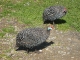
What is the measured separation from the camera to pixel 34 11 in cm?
1573

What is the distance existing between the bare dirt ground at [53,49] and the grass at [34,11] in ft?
3.10

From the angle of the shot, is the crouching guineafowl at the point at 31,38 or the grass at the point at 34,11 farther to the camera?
the grass at the point at 34,11

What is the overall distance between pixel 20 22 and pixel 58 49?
10.5 feet

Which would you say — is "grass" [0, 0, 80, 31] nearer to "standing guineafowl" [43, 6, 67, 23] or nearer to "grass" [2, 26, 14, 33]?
"standing guineafowl" [43, 6, 67, 23]

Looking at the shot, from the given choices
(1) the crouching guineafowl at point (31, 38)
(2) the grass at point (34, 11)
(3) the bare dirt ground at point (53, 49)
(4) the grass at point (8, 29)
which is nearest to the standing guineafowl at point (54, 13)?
(2) the grass at point (34, 11)

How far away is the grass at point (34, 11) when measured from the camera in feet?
47.4

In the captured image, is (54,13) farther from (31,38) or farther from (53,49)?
(31,38)

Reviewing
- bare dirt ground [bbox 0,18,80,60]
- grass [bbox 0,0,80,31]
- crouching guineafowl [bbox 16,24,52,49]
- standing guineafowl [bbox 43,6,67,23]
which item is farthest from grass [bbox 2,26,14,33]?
crouching guineafowl [bbox 16,24,52,49]

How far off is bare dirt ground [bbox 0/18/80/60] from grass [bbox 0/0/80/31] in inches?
37.2

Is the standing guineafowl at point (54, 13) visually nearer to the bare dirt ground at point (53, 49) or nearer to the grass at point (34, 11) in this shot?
the grass at point (34, 11)

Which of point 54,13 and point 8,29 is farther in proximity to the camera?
point 54,13

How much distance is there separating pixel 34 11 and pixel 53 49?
4211mm

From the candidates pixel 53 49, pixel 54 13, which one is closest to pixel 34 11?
pixel 54 13

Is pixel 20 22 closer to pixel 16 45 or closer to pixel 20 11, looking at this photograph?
pixel 20 11
